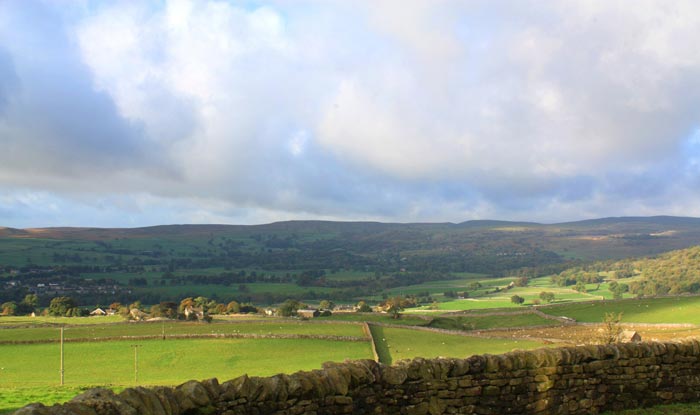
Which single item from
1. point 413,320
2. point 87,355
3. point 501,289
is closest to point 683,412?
point 87,355

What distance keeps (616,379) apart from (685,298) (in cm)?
7346

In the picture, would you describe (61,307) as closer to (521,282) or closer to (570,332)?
(570,332)

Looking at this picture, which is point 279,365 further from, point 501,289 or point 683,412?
point 501,289

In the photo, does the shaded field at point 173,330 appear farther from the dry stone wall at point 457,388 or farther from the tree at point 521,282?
the tree at point 521,282

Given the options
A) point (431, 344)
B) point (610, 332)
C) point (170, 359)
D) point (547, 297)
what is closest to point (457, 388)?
point (610, 332)

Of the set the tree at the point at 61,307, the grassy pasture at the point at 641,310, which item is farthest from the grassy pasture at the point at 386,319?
the tree at the point at 61,307

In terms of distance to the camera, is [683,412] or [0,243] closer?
[683,412]

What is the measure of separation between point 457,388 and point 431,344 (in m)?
39.9

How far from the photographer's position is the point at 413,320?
216ft

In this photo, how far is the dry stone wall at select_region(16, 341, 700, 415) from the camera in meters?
6.89

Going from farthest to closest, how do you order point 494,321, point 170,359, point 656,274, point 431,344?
point 656,274 < point 494,321 < point 431,344 < point 170,359

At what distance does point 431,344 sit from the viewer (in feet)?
156

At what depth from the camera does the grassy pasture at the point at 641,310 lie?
58.7 m

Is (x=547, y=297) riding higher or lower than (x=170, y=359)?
lower
